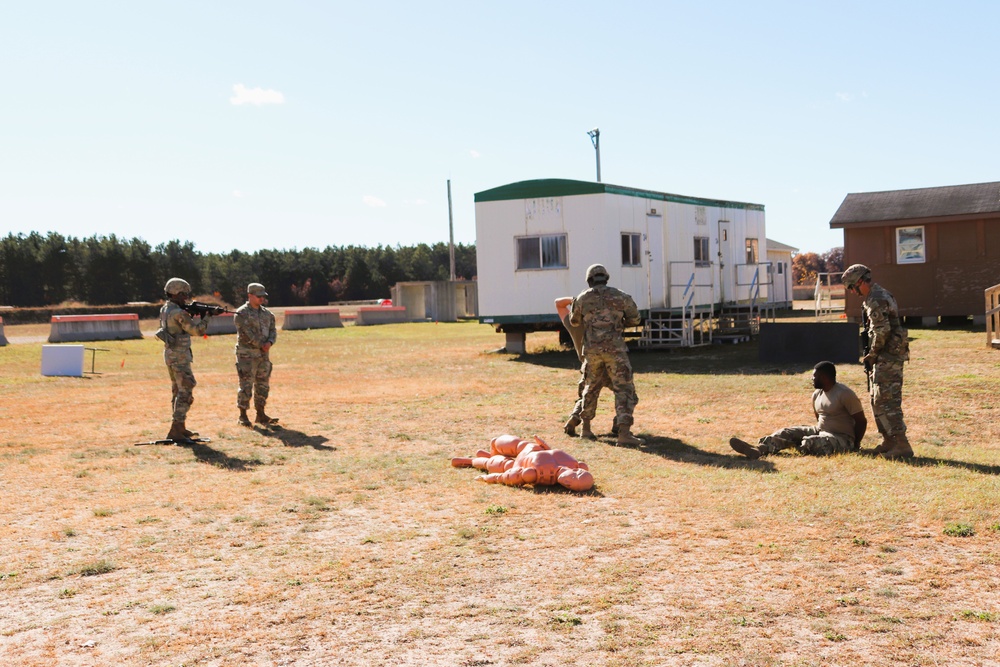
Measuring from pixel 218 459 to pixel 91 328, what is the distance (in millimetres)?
23400

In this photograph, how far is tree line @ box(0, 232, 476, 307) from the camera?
68.6 metres

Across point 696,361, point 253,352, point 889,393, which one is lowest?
point 696,361

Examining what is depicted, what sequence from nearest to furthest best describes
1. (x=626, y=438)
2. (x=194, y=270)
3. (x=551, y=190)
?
(x=626, y=438) < (x=551, y=190) < (x=194, y=270)

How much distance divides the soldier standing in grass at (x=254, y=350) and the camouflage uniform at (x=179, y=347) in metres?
1.31

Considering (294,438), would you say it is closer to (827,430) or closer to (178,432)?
(178,432)

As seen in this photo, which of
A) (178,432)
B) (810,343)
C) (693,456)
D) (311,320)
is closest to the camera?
(693,456)

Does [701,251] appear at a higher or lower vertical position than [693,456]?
higher

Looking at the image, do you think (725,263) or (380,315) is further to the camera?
(380,315)

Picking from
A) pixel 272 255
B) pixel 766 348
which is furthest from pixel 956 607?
pixel 272 255

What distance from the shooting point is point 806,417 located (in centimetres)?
1183

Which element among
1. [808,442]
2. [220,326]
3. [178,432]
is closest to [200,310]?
[178,432]

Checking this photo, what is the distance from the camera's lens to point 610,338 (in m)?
10.4

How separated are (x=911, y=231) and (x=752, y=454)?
18.0 meters

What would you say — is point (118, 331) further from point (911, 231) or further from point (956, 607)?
point (956, 607)
